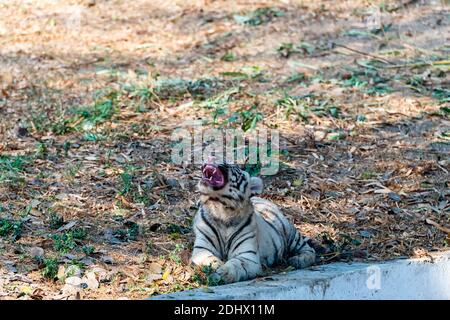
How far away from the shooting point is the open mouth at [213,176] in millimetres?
5922

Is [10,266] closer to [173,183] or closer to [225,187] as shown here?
[225,187]

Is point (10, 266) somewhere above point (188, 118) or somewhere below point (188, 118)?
above

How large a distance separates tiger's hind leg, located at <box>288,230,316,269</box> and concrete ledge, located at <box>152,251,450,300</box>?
0.72 feet

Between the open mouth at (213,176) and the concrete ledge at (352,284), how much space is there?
0.69m

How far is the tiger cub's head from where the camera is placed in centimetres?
593

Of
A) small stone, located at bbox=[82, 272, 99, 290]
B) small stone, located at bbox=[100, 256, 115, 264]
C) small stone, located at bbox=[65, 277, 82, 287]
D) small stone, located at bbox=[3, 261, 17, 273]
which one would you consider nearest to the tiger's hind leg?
small stone, located at bbox=[100, 256, 115, 264]

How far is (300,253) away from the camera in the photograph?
247 inches

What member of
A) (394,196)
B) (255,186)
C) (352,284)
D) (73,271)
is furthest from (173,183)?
(352,284)

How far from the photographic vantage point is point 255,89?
31.5 ft

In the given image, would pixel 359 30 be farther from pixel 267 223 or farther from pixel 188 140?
pixel 267 223

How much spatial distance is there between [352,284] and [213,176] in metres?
1.06

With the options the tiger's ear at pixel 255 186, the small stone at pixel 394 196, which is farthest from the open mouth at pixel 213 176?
the small stone at pixel 394 196

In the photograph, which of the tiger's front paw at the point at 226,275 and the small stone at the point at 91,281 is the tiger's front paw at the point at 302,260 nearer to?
the tiger's front paw at the point at 226,275

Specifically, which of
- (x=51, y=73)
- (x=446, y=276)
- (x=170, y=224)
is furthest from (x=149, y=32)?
(x=446, y=276)
